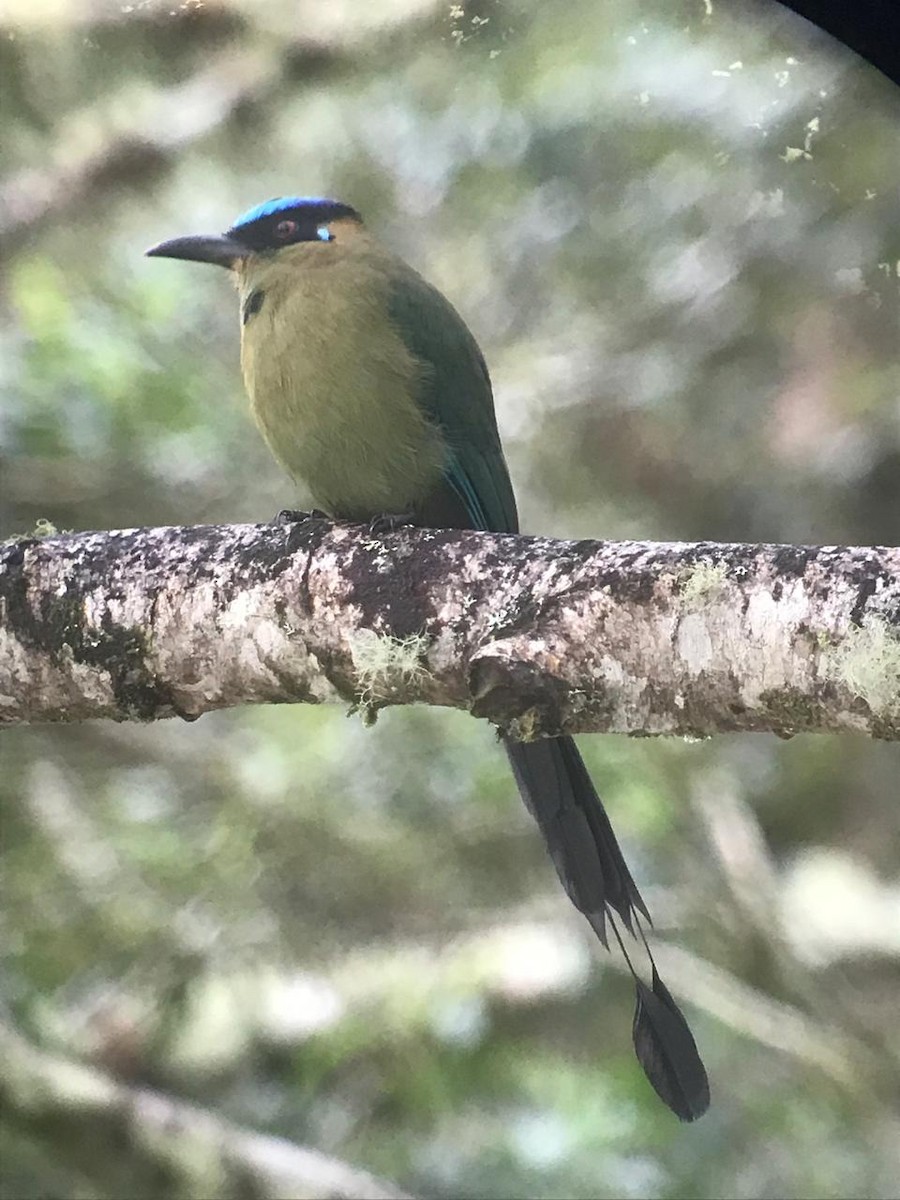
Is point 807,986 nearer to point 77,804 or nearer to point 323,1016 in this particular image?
point 323,1016

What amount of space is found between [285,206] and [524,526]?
52 cm

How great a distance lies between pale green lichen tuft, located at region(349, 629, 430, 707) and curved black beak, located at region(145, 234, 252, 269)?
610mm

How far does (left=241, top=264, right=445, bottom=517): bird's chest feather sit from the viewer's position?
60.6 inches

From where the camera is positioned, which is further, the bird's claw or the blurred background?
the bird's claw

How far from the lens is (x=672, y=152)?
59.6 inches

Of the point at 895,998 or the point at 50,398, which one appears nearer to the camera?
the point at 895,998

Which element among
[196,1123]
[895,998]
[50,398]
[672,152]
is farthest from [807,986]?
[50,398]

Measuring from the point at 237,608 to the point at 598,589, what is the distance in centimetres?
41

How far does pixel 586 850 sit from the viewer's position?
56.1 inches

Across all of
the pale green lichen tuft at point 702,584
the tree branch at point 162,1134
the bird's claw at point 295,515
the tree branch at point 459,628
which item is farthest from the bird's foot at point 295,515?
the tree branch at point 162,1134

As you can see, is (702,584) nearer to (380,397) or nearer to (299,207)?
(380,397)

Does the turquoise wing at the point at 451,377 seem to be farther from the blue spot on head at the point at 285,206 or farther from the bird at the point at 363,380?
the blue spot on head at the point at 285,206

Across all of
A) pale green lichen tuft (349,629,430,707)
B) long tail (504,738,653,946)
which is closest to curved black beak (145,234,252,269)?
pale green lichen tuft (349,629,430,707)

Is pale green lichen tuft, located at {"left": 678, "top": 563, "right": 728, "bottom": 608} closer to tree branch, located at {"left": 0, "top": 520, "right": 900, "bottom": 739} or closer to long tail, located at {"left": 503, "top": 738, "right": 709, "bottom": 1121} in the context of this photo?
tree branch, located at {"left": 0, "top": 520, "right": 900, "bottom": 739}
